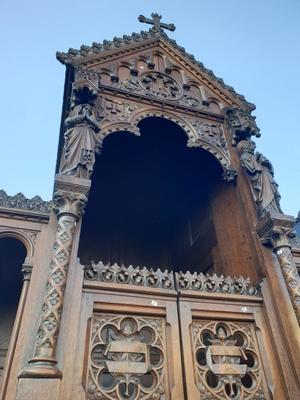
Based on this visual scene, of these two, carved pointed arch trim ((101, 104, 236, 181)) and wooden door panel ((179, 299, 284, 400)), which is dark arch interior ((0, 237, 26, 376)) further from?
wooden door panel ((179, 299, 284, 400))

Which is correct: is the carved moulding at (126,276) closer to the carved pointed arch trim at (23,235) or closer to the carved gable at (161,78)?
the carved pointed arch trim at (23,235)

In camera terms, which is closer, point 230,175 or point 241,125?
point 230,175

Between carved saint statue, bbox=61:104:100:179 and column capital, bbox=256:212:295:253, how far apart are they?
2.76 metres

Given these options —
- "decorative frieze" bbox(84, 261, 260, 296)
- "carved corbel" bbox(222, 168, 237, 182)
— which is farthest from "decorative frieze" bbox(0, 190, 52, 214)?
"carved corbel" bbox(222, 168, 237, 182)

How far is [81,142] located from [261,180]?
3025 mm

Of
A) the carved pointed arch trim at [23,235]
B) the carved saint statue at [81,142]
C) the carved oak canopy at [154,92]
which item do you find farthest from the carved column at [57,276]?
the carved oak canopy at [154,92]

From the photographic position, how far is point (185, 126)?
21.1 feet

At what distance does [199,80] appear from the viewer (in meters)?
7.77

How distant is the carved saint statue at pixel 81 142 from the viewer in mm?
4590

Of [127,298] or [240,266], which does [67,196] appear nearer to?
[127,298]

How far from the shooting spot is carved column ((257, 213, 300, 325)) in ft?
14.7

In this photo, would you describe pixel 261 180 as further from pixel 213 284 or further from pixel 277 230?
pixel 213 284

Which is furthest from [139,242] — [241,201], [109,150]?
[241,201]

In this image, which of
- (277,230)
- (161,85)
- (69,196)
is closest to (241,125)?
(161,85)
